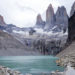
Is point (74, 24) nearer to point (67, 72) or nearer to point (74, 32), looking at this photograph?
point (74, 32)

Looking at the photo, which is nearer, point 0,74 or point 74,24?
point 0,74

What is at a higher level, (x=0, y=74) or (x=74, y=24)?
(x=74, y=24)

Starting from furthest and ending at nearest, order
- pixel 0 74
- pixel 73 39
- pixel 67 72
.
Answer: pixel 73 39, pixel 0 74, pixel 67 72

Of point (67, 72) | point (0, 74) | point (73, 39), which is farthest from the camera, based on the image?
point (73, 39)

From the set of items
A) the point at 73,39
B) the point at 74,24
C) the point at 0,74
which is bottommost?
the point at 0,74

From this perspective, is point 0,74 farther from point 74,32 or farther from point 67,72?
point 74,32

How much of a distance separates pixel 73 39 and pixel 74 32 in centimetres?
1160

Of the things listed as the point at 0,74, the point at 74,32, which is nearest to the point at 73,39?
the point at 74,32

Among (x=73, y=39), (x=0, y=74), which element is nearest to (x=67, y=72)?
(x=0, y=74)

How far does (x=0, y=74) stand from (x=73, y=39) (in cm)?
16494

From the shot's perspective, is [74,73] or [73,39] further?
[73,39]

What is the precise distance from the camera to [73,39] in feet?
617

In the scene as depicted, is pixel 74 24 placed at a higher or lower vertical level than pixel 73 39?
higher

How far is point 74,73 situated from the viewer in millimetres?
17641
